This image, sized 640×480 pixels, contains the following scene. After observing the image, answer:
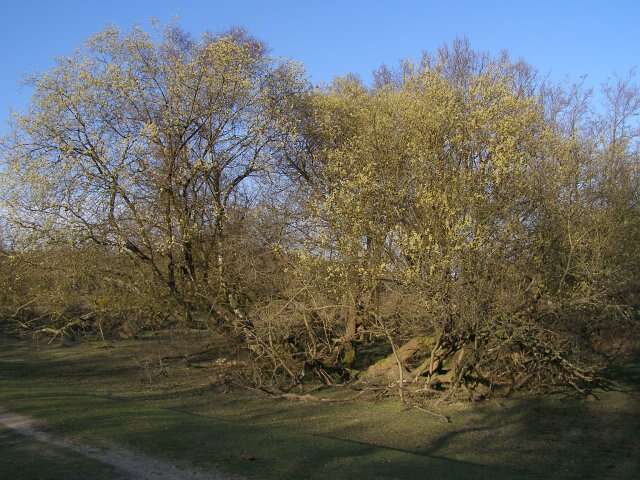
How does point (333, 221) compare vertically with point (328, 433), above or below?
above

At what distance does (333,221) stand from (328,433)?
5263 millimetres

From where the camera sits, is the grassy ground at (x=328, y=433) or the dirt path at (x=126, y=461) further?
the grassy ground at (x=328, y=433)

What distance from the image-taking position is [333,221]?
654 inches

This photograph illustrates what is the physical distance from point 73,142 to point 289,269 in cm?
721

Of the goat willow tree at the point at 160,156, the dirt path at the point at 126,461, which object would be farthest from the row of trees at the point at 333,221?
the dirt path at the point at 126,461

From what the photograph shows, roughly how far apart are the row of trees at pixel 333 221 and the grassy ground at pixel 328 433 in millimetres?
1303

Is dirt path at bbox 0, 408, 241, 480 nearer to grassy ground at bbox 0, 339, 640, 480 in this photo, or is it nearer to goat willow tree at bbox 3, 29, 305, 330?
grassy ground at bbox 0, 339, 640, 480

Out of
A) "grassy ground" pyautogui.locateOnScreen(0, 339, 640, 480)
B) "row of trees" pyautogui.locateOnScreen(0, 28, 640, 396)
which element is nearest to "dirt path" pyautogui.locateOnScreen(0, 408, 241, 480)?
"grassy ground" pyautogui.locateOnScreen(0, 339, 640, 480)

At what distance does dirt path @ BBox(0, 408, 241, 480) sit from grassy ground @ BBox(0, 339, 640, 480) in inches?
10.9

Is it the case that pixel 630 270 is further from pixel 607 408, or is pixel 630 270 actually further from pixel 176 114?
pixel 176 114

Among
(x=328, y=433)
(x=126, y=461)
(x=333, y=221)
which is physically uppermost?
(x=333, y=221)

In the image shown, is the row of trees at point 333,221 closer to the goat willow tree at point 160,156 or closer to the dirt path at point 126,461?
the goat willow tree at point 160,156

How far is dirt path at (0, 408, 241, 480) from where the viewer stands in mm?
9125

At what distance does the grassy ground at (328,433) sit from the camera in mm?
9883
